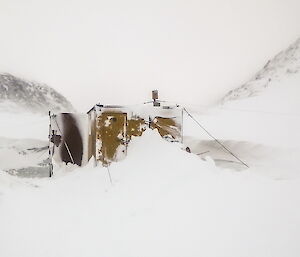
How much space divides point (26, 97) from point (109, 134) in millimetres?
60061

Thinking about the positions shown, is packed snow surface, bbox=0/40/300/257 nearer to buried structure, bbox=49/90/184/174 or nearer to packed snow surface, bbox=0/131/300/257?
packed snow surface, bbox=0/131/300/257

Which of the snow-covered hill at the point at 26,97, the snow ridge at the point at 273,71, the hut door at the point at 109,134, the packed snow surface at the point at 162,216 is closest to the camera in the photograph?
the packed snow surface at the point at 162,216

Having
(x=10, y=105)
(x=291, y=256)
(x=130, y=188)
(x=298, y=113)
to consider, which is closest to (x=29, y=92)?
(x=10, y=105)

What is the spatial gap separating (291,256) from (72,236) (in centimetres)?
361

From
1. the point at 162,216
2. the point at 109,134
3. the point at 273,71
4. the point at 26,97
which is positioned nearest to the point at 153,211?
the point at 162,216

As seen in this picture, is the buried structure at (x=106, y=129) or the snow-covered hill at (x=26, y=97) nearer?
the buried structure at (x=106, y=129)

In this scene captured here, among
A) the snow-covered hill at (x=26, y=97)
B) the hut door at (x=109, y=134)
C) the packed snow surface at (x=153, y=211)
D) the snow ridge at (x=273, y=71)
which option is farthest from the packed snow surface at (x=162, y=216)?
the snow-covered hill at (x=26, y=97)

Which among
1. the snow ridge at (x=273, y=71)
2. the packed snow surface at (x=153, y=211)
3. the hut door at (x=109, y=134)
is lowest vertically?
the packed snow surface at (x=153, y=211)

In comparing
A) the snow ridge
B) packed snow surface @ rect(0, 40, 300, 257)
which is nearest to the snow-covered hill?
the snow ridge

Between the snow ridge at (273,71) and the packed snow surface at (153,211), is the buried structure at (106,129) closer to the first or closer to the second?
the packed snow surface at (153,211)

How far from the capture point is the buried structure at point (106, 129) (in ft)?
41.9

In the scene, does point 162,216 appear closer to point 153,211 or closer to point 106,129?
point 153,211

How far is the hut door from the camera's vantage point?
12.7m

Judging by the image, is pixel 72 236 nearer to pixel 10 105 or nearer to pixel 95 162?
pixel 95 162
